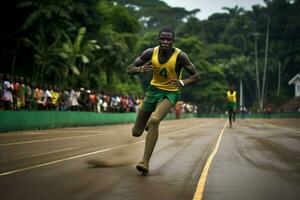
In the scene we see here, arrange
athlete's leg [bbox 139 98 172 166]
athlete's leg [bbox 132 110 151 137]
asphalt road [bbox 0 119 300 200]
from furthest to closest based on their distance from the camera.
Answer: athlete's leg [bbox 132 110 151 137] < athlete's leg [bbox 139 98 172 166] < asphalt road [bbox 0 119 300 200]

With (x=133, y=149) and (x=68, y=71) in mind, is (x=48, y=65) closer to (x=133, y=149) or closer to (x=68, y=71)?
(x=68, y=71)

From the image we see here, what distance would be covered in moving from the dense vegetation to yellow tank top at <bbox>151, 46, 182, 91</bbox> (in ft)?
2.28

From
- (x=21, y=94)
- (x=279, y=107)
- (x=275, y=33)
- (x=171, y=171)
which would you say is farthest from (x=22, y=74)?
(x=275, y=33)

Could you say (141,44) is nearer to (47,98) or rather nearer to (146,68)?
(47,98)

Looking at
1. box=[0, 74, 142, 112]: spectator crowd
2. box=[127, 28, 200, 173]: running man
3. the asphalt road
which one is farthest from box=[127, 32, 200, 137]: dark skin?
Answer: box=[0, 74, 142, 112]: spectator crowd

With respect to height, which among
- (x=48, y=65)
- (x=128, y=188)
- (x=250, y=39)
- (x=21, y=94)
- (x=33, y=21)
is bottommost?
(x=128, y=188)

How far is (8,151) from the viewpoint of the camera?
12.8 metres

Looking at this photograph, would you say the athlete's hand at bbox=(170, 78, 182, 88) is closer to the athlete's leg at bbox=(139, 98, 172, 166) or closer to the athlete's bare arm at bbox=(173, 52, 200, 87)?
the athlete's bare arm at bbox=(173, 52, 200, 87)

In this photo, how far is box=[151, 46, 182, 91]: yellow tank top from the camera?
30.1 ft

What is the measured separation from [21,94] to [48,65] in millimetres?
18250

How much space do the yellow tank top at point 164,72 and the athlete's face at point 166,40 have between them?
0.21 m

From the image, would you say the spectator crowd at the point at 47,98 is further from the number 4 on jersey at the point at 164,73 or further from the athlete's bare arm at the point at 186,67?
the athlete's bare arm at the point at 186,67

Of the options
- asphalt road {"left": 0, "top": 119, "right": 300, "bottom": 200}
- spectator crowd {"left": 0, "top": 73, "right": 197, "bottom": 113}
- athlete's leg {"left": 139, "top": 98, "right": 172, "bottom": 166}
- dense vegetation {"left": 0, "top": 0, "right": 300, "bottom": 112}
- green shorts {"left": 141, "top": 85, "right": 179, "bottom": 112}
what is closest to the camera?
asphalt road {"left": 0, "top": 119, "right": 300, "bottom": 200}

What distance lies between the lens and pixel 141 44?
8800 cm
